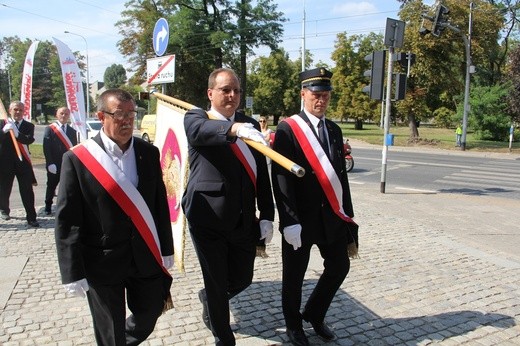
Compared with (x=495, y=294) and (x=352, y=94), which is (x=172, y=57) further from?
(x=352, y=94)

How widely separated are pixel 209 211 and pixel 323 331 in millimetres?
1413

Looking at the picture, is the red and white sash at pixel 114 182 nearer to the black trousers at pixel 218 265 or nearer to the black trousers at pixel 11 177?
the black trousers at pixel 218 265

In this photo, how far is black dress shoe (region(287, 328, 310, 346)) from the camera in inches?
131

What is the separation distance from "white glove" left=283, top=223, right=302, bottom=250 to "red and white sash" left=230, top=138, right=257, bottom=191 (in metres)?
0.42

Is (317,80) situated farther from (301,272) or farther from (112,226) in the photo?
(112,226)

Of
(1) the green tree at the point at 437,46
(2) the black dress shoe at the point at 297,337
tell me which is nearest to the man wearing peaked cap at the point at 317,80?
(2) the black dress shoe at the point at 297,337

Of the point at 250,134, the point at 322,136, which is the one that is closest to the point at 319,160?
the point at 322,136

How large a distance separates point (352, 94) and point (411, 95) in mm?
19511

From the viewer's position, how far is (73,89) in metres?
9.84

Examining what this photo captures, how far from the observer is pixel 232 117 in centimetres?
313

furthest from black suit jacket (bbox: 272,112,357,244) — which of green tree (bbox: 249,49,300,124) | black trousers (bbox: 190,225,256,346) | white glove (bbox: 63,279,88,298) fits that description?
green tree (bbox: 249,49,300,124)

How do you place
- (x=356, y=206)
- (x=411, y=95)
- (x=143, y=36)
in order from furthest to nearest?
(x=143, y=36) → (x=411, y=95) → (x=356, y=206)

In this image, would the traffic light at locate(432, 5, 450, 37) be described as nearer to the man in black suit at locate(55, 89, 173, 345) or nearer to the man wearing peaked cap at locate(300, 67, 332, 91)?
the man wearing peaked cap at locate(300, 67, 332, 91)

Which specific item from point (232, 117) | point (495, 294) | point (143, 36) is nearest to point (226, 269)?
point (232, 117)
